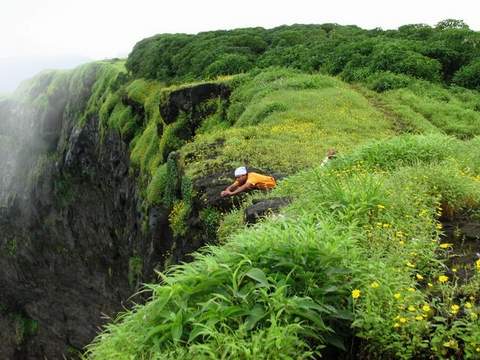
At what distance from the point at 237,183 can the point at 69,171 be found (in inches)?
1514

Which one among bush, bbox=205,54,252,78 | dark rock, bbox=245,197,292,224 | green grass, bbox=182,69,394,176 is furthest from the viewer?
bush, bbox=205,54,252,78

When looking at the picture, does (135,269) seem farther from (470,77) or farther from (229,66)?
(470,77)

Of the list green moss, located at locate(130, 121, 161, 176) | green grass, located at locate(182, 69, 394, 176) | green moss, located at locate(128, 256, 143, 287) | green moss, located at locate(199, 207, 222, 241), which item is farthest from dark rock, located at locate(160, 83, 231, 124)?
green moss, located at locate(199, 207, 222, 241)

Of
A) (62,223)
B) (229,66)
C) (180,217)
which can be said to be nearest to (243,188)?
(180,217)

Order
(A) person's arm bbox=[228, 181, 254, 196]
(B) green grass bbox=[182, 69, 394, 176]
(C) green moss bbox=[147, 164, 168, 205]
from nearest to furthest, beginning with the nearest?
(A) person's arm bbox=[228, 181, 254, 196] < (B) green grass bbox=[182, 69, 394, 176] < (C) green moss bbox=[147, 164, 168, 205]

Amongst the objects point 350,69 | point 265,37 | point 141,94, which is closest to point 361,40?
point 350,69

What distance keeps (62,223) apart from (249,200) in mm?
40934

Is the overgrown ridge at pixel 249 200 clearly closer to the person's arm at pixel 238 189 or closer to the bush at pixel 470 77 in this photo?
the bush at pixel 470 77

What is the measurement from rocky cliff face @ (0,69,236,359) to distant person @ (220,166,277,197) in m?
16.7

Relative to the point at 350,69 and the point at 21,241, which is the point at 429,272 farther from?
the point at 21,241

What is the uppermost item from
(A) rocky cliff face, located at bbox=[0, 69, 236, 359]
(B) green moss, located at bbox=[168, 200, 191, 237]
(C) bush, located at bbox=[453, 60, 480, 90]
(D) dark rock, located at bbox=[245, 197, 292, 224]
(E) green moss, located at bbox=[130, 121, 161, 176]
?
(D) dark rock, located at bbox=[245, 197, 292, 224]

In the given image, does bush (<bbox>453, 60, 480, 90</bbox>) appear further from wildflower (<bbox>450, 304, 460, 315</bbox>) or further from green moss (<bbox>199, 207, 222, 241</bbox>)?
wildflower (<bbox>450, 304, 460, 315</bbox>)

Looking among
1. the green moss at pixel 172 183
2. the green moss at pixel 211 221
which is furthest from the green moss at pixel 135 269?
the green moss at pixel 211 221

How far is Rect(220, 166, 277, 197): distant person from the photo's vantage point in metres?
13.5
